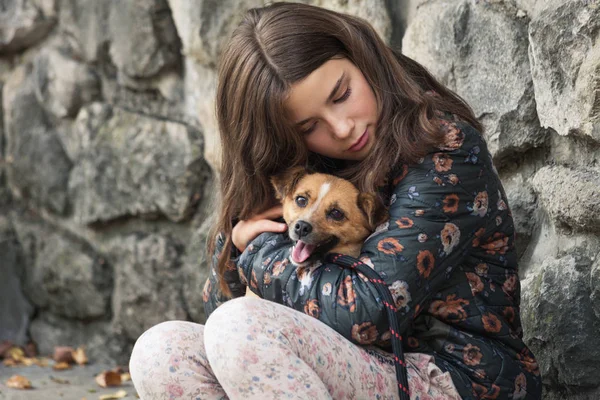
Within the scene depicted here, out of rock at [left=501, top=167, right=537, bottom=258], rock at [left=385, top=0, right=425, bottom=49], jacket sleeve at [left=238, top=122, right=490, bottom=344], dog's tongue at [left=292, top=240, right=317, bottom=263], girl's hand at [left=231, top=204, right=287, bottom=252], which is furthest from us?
rock at [left=385, top=0, right=425, bottom=49]

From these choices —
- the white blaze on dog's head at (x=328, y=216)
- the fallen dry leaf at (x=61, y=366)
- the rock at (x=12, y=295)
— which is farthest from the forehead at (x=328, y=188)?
the rock at (x=12, y=295)

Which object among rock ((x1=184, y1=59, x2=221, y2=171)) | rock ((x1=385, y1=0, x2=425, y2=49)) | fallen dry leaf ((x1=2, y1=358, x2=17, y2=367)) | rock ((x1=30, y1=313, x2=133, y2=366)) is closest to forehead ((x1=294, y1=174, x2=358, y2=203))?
rock ((x1=385, y1=0, x2=425, y2=49))

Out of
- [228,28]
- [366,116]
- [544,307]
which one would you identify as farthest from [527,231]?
[228,28]

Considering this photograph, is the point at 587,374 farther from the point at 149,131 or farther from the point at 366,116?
the point at 149,131

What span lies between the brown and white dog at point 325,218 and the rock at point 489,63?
2.02 ft

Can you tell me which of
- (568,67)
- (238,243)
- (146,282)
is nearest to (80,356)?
(146,282)

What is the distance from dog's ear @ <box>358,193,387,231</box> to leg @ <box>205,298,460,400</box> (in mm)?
353

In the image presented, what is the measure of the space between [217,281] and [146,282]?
4.87ft

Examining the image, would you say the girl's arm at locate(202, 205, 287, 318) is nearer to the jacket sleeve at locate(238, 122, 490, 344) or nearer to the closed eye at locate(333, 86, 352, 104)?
the jacket sleeve at locate(238, 122, 490, 344)

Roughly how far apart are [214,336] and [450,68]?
1.37 metres

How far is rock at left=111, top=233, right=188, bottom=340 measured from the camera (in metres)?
4.06

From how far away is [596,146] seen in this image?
242 centimetres

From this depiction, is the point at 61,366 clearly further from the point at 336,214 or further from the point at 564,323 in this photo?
the point at 564,323

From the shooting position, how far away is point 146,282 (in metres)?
4.14
